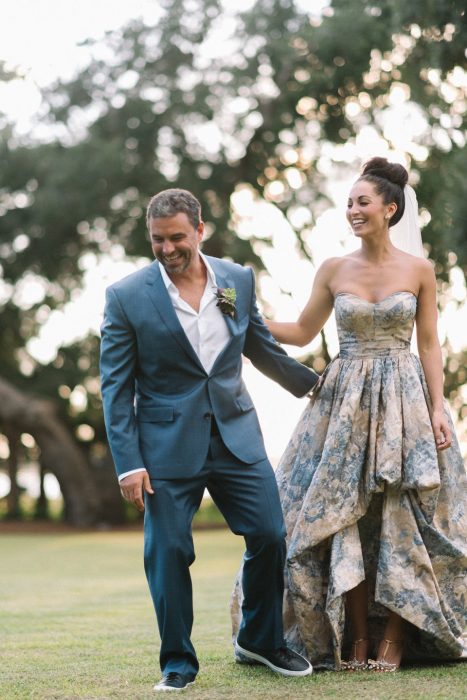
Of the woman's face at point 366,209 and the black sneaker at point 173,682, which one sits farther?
the woman's face at point 366,209

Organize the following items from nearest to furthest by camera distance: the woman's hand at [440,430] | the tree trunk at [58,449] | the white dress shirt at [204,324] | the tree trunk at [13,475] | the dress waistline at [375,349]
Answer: the white dress shirt at [204,324] < the woman's hand at [440,430] < the dress waistline at [375,349] < the tree trunk at [58,449] < the tree trunk at [13,475]

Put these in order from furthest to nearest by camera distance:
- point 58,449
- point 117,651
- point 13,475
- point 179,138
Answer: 1. point 13,475
2. point 58,449
3. point 179,138
4. point 117,651

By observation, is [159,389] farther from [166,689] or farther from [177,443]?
[166,689]

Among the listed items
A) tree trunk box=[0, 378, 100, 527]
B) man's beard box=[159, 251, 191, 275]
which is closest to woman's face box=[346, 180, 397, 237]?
man's beard box=[159, 251, 191, 275]

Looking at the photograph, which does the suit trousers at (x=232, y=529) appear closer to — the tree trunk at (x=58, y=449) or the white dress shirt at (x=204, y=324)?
the white dress shirt at (x=204, y=324)

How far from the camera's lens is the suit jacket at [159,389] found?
15.5 ft

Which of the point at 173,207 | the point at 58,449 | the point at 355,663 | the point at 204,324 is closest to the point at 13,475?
the point at 58,449

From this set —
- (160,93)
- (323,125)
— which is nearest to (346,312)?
(323,125)

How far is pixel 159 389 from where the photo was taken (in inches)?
189

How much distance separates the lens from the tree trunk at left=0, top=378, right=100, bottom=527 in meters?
23.4

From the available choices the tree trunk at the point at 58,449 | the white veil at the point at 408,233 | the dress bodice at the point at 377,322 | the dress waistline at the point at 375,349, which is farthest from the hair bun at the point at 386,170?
the tree trunk at the point at 58,449

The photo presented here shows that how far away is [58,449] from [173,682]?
19655mm

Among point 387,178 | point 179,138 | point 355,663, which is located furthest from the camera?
point 179,138

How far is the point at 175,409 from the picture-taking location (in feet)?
15.5
